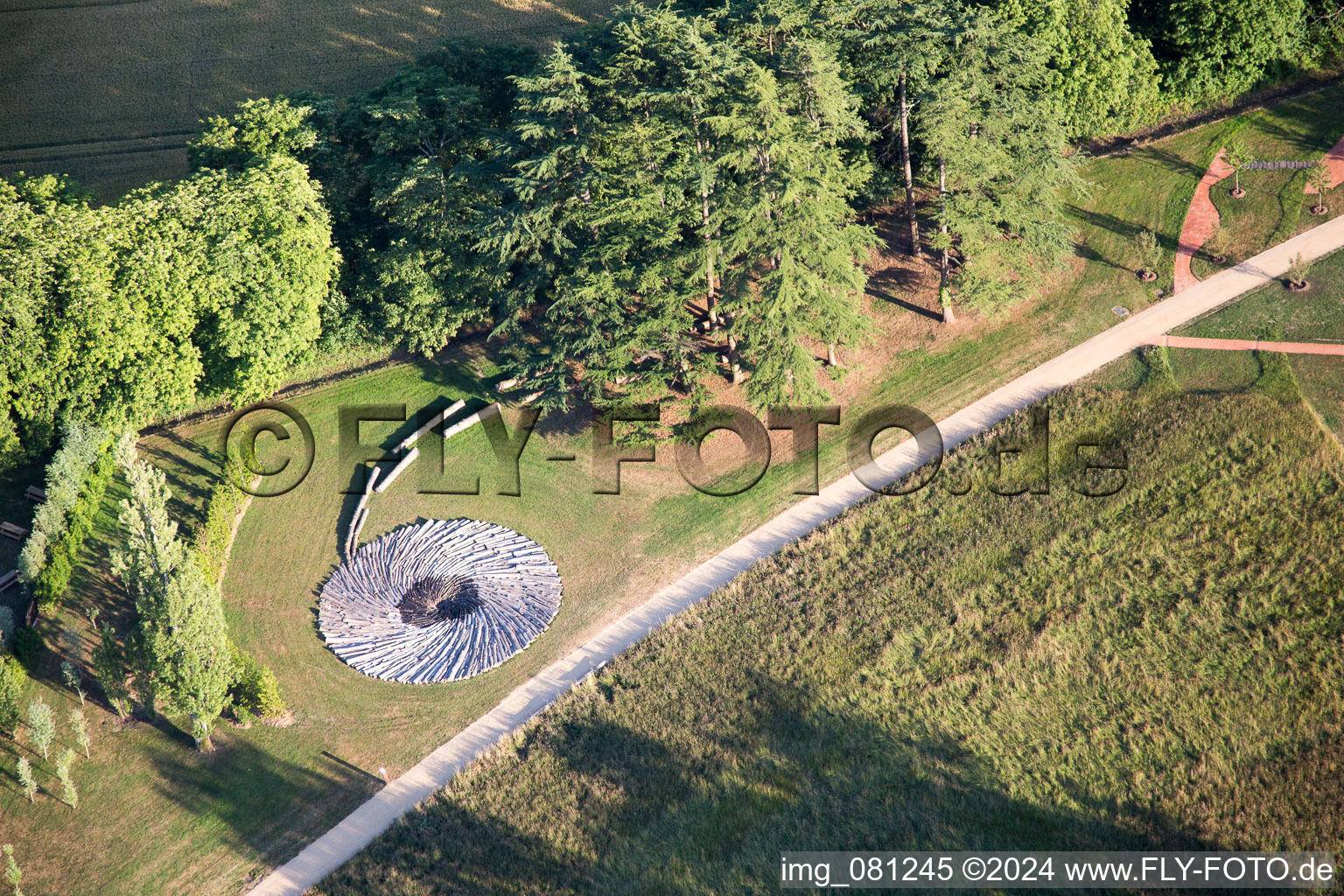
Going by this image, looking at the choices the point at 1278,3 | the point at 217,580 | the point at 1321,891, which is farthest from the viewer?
the point at 1278,3

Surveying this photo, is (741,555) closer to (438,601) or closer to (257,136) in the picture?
(438,601)

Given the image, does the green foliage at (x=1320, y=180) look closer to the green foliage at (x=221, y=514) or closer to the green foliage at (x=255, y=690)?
the green foliage at (x=255, y=690)

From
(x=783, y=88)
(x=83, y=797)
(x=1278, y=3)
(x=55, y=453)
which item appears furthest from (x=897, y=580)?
(x=1278, y=3)

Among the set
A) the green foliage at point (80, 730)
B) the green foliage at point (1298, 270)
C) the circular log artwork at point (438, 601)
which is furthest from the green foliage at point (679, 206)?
the green foliage at point (80, 730)

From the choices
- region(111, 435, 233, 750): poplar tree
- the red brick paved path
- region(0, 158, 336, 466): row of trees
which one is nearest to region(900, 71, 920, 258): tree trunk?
the red brick paved path

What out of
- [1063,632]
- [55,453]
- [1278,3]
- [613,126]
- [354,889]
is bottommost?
[354,889]

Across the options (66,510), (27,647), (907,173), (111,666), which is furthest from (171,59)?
(907,173)

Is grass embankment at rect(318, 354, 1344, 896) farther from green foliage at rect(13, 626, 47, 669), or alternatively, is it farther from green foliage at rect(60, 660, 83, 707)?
green foliage at rect(13, 626, 47, 669)

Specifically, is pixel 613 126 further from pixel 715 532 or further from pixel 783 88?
pixel 715 532
